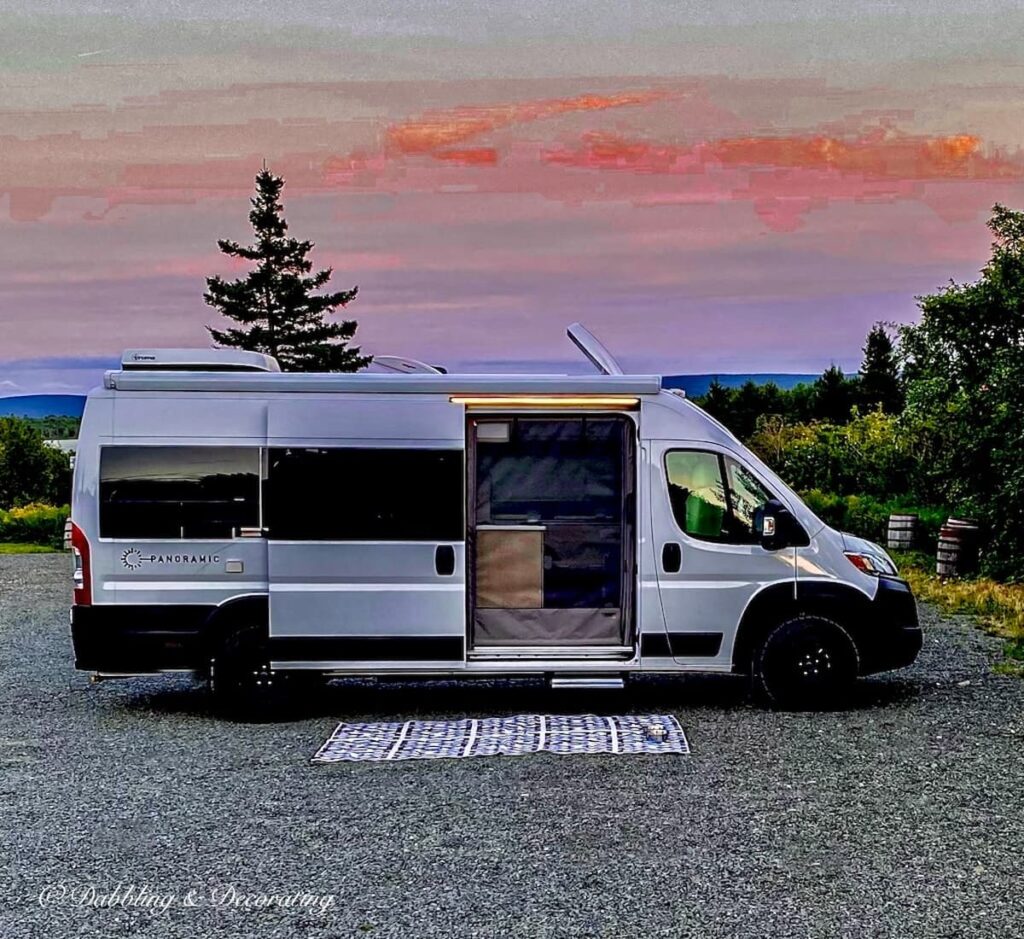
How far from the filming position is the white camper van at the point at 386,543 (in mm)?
9422

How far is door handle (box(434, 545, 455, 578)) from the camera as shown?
31.1 ft

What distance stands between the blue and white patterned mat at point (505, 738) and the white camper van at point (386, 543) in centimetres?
36

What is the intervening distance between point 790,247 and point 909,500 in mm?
7386

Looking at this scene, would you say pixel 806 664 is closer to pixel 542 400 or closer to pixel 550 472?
pixel 550 472

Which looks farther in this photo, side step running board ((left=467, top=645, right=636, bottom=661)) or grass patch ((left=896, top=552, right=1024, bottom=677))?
grass patch ((left=896, top=552, right=1024, bottom=677))

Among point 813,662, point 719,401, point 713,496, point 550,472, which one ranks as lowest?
point 813,662

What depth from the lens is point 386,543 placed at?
9.49 meters

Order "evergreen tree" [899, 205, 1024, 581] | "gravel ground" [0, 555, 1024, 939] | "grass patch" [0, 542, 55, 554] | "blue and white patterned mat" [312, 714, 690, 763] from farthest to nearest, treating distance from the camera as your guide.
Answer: "grass patch" [0, 542, 55, 554] → "evergreen tree" [899, 205, 1024, 581] → "blue and white patterned mat" [312, 714, 690, 763] → "gravel ground" [0, 555, 1024, 939]

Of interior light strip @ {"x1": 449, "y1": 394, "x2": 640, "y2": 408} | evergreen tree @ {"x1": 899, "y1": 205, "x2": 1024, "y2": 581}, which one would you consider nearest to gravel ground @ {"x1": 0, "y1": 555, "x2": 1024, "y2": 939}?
interior light strip @ {"x1": 449, "y1": 394, "x2": 640, "y2": 408}

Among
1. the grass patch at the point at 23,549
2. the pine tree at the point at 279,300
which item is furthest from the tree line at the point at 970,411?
the pine tree at the point at 279,300

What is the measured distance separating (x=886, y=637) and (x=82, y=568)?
5.86 meters

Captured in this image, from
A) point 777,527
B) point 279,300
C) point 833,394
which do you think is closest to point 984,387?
point 777,527

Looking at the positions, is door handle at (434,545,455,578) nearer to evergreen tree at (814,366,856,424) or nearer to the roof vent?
the roof vent

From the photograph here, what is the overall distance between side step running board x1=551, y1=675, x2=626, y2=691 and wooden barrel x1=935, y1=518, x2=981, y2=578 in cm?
1179
